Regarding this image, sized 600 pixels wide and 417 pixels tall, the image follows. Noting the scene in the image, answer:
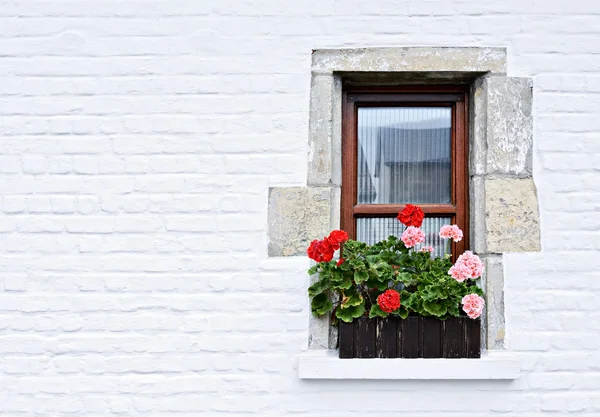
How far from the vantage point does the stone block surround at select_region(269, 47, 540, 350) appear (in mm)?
2730

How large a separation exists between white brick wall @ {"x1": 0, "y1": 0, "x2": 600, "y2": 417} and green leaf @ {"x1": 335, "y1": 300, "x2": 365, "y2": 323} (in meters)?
0.20

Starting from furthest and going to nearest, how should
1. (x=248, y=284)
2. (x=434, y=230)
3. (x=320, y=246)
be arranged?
(x=434, y=230), (x=248, y=284), (x=320, y=246)

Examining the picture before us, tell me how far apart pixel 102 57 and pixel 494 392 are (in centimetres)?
236

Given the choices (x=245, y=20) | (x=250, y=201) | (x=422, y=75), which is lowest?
(x=250, y=201)

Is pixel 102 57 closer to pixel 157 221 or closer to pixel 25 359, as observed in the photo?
pixel 157 221

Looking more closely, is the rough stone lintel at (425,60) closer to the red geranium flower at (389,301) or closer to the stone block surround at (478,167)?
the stone block surround at (478,167)

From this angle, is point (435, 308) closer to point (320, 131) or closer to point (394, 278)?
point (394, 278)

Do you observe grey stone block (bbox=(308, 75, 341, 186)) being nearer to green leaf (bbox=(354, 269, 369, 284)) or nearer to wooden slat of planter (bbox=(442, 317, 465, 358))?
green leaf (bbox=(354, 269, 369, 284))

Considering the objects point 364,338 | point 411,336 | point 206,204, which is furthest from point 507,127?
point 206,204

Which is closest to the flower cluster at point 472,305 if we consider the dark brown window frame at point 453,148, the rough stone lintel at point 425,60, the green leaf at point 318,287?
the dark brown window frame at point 453,148

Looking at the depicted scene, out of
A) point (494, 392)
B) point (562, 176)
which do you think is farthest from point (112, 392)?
point (562, 176)

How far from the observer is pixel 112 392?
8.99ft

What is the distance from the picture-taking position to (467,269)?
2.58 meters

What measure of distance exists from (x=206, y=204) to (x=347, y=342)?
888 mm
